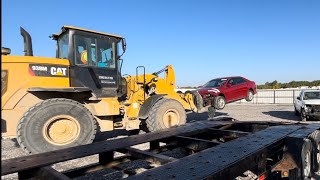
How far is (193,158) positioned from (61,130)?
4.44 meters

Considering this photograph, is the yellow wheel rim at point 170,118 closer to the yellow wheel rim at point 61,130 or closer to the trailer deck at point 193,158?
the yellow wheel rim at point 61,130

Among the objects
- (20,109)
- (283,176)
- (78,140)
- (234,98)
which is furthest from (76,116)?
(234,98)

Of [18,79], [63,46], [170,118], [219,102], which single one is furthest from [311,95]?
[18,79]

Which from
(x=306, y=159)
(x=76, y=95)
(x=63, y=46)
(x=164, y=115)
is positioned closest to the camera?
(x=306, y=159)

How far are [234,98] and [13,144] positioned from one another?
9.79 metres

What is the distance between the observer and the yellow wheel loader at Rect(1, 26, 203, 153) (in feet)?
20.3

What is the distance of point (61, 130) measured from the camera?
6469mm

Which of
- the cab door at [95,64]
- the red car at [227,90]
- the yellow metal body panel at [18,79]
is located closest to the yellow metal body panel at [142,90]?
the cab door at [95,64]

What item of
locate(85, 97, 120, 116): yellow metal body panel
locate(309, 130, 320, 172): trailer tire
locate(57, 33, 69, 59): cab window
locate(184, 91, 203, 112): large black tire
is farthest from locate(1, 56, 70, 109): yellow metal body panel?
locate(309, 130, 320, 172): trailer tire

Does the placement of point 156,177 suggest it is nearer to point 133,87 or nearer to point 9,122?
point 9,122

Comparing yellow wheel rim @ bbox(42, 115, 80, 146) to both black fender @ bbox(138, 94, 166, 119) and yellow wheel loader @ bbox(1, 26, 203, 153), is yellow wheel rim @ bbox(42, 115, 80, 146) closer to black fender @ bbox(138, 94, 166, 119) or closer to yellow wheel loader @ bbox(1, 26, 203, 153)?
yellow wheel loader @ bbox(1, 26, 203, 153)

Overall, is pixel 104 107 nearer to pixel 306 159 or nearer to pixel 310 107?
pixel 306 159

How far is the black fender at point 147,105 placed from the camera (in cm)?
807

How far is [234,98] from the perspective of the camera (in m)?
13.9
